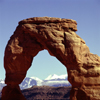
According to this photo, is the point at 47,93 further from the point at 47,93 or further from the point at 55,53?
the point at 55,53

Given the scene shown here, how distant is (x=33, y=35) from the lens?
2662cm

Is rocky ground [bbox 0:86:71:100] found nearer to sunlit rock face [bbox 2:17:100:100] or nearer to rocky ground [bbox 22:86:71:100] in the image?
rocky ground [bbox 22:86:71:100]

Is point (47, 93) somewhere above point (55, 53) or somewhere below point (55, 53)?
below

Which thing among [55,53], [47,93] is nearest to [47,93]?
[47,93]

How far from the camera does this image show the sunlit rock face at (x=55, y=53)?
24.6 meters

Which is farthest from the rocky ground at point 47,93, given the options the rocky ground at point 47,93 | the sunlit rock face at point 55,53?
the sunlit rock face at point 55,53

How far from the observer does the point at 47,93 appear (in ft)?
167

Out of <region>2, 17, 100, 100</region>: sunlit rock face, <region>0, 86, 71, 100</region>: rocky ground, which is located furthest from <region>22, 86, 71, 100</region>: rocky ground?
<region>2, 17, 100, 100</region>: sunlit rock face

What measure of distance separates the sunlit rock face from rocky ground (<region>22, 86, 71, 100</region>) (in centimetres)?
2198

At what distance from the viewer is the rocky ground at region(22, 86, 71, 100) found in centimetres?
4956

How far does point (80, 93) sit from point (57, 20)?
5.47 meters

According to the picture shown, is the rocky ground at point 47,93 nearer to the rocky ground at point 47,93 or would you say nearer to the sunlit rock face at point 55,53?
the rocky ground at point 47,93

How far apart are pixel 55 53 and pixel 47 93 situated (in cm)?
2555

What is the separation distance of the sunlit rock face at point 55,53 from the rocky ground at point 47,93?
72.1 feet
